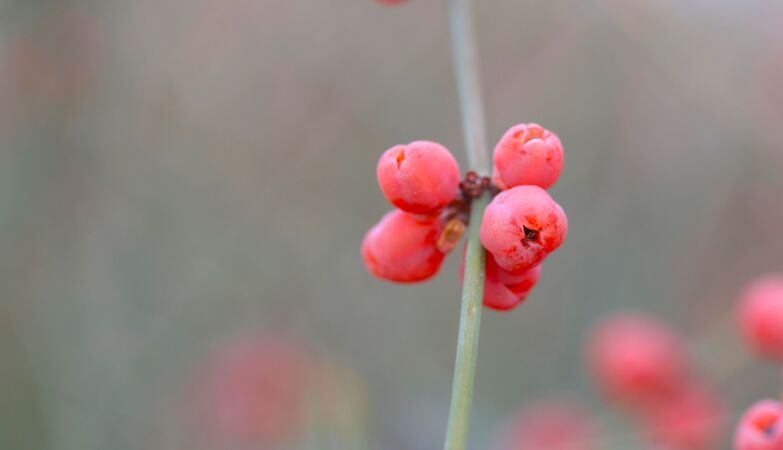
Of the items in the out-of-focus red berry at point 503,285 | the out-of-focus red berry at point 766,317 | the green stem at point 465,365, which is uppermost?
the out-of-focus red berry at point 766,317

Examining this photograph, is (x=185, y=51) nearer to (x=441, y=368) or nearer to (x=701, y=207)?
(x=441, y=368)

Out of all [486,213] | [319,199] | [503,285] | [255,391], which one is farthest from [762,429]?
[319,199]

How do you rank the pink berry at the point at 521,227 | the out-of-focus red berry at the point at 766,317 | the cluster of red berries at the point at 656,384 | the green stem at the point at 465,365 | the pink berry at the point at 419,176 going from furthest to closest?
1. the cluster of red berries at the point at 656,384
2. the out-of-focus red berry at the point at 766,317
3. the pink berry at the point at 419,176
4. the pink berry at the point at 521,227
5. the green stem at the point at 465,365

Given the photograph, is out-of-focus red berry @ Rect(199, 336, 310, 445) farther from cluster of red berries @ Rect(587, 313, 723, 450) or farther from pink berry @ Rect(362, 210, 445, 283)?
pink berry @ Rect(362, 210, 445, 283)

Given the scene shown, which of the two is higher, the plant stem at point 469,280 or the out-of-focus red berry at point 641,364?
the out-of-focus red berry at point 641,364

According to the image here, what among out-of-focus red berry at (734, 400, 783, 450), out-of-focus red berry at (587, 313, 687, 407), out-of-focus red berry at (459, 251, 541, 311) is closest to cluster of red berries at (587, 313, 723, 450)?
out-of-focus red berry at (587, 313, 687, 407)

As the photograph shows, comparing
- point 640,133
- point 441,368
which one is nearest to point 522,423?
point 441,368

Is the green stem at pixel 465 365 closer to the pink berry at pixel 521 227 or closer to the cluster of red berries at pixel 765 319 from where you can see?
the pink berry at pixel 521 227

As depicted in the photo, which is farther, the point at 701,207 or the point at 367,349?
the point at 701,207

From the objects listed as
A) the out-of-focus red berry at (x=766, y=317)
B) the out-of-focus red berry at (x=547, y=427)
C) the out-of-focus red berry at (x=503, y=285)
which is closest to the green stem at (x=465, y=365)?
the out-of-focus red berry at (x=503, y=285)
